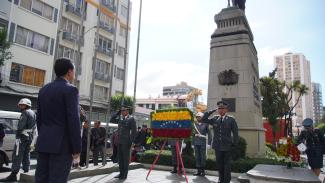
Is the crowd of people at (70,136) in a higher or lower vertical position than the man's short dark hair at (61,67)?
lower

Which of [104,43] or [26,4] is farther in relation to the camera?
[104,43]

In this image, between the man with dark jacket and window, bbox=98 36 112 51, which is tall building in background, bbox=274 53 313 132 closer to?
window, bbox=98 36 112 51

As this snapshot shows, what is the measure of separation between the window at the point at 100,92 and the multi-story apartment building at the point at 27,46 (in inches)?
299

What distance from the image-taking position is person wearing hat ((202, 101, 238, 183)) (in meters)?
6.81

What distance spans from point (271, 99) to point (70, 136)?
30.4m

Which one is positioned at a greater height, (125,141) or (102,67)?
(102,67)

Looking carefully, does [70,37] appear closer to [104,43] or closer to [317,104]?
[104,43]

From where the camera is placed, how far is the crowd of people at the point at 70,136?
11.5 feet

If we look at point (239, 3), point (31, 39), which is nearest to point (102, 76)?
point (31, 39)

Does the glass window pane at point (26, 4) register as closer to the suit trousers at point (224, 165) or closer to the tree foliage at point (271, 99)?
the tree foliage at point (271, 99)

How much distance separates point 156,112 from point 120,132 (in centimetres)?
130

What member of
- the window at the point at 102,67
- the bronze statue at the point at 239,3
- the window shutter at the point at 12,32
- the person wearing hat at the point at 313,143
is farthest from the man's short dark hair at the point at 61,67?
the window at the point at 102,67

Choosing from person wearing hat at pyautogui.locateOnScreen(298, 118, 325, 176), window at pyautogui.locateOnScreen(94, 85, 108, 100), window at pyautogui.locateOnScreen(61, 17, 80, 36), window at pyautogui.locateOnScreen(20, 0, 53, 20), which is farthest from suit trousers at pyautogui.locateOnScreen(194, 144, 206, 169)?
window at pyautogui.locateOnScreen(94, 85, 108, 100)

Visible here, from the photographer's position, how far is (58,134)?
139 inches
